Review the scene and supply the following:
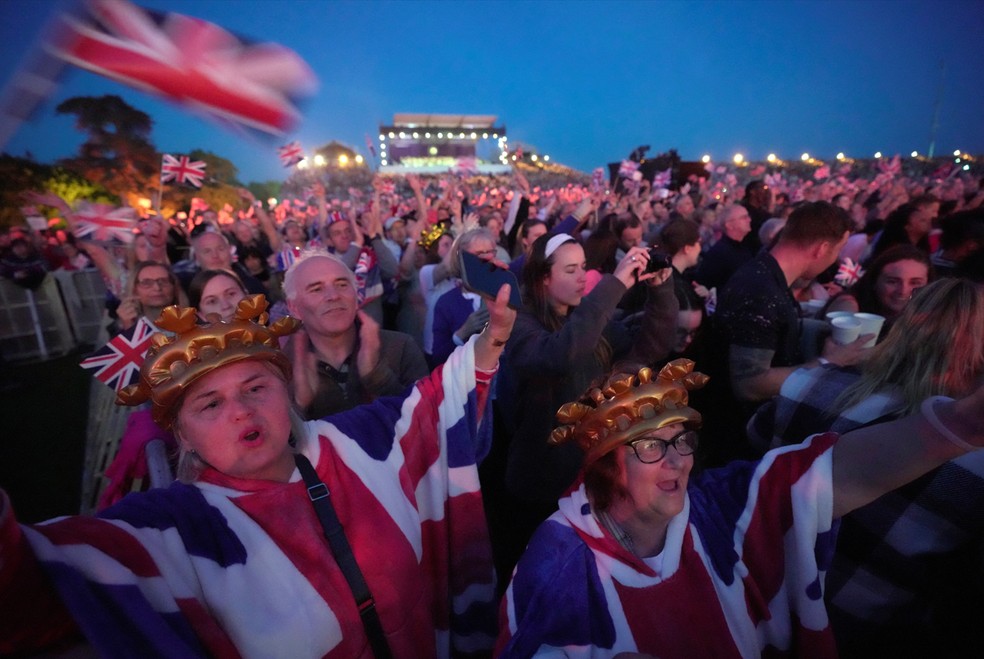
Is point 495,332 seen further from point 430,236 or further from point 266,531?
point 430,236

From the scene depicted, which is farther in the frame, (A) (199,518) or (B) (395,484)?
(B) (395,484)

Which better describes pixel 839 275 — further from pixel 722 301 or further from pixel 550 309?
pixel 550 309

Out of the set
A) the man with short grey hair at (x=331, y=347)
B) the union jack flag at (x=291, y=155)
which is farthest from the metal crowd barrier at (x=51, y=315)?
the man with short grey hair at (x=331, y=347)

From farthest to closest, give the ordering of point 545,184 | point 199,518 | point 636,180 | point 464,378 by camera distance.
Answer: point 545,184 < point 636,180 < point 464,378 < point 199,518

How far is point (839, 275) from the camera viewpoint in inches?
164

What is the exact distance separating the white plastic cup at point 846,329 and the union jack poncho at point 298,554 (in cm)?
177

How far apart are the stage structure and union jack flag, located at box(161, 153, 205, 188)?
5788cm

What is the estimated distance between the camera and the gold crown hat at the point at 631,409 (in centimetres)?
141

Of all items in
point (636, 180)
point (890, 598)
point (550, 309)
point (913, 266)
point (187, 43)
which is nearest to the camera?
point (187, 43)

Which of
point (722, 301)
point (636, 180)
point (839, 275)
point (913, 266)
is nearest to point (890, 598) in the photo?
point (722, 301)

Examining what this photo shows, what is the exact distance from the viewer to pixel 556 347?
2.17 metres

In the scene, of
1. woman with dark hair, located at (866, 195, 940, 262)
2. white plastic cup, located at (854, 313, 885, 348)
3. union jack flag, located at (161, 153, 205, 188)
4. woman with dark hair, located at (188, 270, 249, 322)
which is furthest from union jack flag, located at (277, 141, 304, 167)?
woman with dark hair, located at (866, 195, 940, 262)

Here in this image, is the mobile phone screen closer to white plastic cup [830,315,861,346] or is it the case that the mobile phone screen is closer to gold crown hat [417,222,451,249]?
white plastic cup [830,315,861,346]

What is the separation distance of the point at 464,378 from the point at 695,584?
3.31ft
